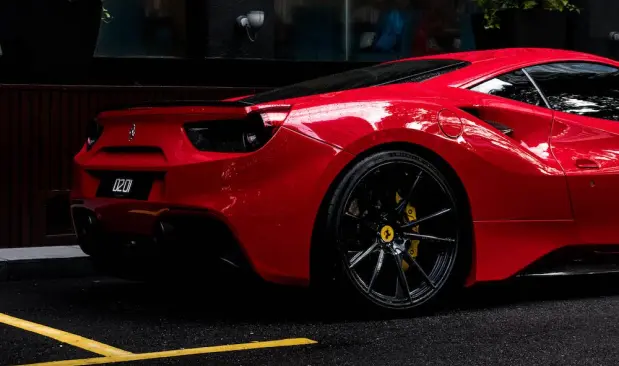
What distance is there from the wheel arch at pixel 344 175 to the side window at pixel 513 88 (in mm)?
513

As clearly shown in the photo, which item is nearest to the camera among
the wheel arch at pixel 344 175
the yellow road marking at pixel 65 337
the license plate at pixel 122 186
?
the yellow road marking at pixel 65 337

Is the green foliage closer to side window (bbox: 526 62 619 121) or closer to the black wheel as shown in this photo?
side window (bbox: 526 62 619 121)

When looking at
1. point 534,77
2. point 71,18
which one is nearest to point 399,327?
point 534,77

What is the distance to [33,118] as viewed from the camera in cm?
899

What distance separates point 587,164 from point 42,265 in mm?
3461

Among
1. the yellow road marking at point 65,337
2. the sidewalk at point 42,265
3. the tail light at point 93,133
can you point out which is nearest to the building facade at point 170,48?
the sidewalk at point 42,265

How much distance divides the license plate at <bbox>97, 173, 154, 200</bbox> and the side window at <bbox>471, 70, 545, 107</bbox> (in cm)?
172

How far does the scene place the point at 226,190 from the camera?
580 cm

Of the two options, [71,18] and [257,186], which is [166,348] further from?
[71,18]

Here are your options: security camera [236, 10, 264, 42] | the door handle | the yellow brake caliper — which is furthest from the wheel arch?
security camera [236, 10, 264, 42]

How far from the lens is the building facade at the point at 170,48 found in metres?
8.98

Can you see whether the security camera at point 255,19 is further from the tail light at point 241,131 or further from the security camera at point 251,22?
the tail light at point 241,131

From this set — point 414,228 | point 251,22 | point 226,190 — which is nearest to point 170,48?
point 251,22

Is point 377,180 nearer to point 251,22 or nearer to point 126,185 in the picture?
point 126,185
